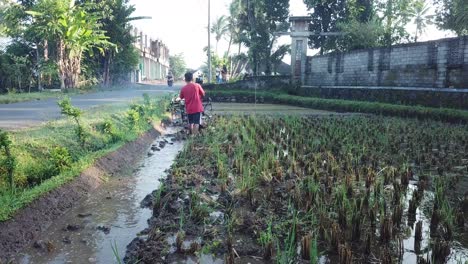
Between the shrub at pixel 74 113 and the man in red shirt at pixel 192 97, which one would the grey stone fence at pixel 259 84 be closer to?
the man in red shirt at pixel 192 97

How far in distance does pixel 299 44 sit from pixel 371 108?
34.3 ft

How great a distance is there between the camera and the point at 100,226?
3826 mm

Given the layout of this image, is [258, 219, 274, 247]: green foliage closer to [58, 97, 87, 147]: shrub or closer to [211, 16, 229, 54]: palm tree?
[58, 97, 87, 147]: shrub

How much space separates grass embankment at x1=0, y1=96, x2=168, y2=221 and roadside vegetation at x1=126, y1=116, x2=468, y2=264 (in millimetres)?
1197

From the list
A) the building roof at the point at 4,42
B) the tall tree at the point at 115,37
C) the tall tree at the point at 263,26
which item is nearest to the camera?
the building roof at the point at 4,42

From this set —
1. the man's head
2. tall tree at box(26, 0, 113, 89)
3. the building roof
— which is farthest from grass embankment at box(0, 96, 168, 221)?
the building roof

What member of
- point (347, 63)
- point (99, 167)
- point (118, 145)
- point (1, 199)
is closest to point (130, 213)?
point (1, 199)

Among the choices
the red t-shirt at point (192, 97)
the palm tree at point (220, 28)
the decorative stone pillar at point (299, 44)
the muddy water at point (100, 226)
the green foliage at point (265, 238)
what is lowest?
the muddy water at point (100, 226)

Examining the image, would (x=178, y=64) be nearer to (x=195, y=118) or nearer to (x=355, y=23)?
(x=355, y=23)

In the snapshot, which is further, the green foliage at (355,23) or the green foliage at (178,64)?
the green foliage at (178,64)

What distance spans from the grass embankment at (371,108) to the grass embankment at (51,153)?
30.2 feet

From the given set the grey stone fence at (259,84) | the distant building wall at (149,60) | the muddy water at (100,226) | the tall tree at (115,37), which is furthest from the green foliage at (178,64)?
the muddy water at (100,226)

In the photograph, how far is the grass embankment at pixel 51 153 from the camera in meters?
4.00

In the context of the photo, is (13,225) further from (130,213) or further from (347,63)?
(347,63)
